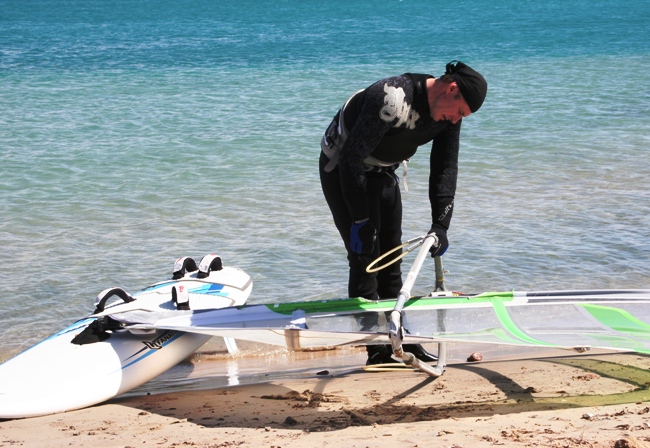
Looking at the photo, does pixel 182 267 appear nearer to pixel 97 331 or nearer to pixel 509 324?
pixel 97 331

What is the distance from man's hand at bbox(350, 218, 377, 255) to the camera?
3.74 meters

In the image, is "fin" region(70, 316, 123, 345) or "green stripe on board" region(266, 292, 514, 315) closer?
"green stripe on board" region(266, 292, 514, 315)

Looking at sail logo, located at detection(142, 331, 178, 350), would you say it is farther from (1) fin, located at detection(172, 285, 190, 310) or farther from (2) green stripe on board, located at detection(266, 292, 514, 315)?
(2) green stripe on board, located at detection(266, 292, 514, 315)

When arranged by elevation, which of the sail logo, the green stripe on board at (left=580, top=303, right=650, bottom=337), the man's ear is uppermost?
the man's ear

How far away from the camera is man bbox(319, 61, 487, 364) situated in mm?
3516

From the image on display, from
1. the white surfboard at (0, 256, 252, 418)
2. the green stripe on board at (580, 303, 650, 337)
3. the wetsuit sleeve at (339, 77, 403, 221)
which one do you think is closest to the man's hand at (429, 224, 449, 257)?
the wetsuit sleeve at (339, 77, 403, 221)

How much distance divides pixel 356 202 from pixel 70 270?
341cm

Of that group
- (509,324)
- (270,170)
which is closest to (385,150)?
(509,324)

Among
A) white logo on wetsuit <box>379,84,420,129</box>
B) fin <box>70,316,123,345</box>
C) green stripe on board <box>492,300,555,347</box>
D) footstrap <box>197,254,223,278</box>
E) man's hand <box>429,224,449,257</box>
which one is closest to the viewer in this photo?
white logo on wetsuit <box>379,84,420,129</box>

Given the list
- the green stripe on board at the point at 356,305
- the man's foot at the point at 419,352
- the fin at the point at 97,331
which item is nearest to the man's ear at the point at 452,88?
the green stripe on board at the point at 356,305

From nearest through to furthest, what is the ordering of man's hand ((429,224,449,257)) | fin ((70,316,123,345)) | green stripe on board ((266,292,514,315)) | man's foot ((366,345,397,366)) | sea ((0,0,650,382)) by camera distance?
man's hand ((429,224,449,257)), green stripe on board ((266,292,514,315)), fin ((70,316,123,345)), man's foot ((366,345,397,366)), sea ((0,0,650,382))

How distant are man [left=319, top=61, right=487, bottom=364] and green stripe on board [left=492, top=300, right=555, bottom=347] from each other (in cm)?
50

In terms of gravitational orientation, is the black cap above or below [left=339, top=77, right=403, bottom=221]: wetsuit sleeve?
above

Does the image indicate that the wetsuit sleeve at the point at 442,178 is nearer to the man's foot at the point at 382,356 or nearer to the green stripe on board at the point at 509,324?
the green stripe on board at the point at 509,324
